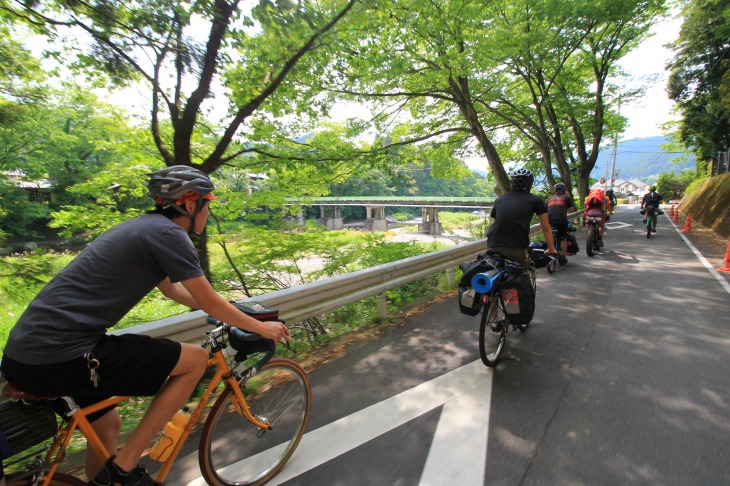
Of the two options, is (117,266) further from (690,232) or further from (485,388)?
(690,232)

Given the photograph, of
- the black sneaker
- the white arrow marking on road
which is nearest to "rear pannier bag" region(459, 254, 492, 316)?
the white arrow marking on road

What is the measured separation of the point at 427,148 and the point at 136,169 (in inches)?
486

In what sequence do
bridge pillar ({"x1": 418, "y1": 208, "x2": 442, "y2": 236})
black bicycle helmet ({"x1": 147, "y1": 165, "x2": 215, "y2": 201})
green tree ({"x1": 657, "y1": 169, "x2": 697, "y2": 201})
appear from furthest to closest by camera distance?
bridge pillar ({"x1": 418, "y1": 208, "x2": 442, "y2": 236})
green tree ({"x1": 657, "y1": 169, "x2": 697, "y2": 201})
black bicycle helmet ({"x1": 147, "y1": 165, "x2": 215, "y2": 201})

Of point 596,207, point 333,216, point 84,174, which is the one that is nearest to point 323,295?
point 84,174

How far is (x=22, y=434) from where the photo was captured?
4.82ft

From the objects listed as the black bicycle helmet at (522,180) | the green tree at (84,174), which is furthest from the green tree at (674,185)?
the green tree at (84,174)

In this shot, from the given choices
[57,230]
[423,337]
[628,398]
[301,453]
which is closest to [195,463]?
[301,453]

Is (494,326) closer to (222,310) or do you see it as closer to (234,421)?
(234,421)

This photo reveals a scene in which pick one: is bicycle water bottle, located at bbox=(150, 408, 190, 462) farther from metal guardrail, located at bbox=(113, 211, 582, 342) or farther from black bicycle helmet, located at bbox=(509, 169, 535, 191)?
black bicycle helmet, located at bbox=(509, 169, 535, 191)

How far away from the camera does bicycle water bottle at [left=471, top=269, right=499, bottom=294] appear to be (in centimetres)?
352

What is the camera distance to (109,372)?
1.68 metres

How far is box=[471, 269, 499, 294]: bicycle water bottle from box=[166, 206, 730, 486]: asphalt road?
0.83m

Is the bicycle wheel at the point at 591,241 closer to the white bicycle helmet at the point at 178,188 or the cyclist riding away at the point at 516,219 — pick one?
the cyclist riding away at the point at 516,219

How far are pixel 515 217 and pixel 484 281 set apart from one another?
929 mm
